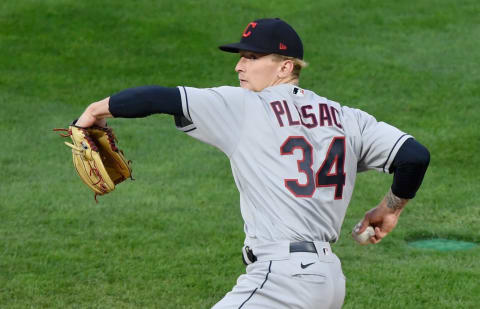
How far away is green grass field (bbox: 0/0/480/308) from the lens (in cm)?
695

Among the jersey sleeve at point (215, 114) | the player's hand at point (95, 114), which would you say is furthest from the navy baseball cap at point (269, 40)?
the player's hand at point (95, 114)

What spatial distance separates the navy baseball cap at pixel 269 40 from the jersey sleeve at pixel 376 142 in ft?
1.39

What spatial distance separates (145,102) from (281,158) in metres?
0.66

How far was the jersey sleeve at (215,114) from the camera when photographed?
3.97 metres

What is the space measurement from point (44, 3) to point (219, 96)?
12.7 meters

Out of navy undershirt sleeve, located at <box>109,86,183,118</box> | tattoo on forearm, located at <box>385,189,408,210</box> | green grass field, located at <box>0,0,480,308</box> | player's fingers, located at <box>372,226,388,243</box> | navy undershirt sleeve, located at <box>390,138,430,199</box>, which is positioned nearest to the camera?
navy undershirt sleeve, located at <box>109,86,183,118</box>

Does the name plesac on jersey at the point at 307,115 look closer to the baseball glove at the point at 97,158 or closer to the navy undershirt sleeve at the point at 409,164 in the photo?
the navy undershirt sleeve at the point at 409,164

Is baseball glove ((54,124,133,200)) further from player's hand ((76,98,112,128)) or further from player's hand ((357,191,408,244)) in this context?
player's hand ((357,191,408,244))

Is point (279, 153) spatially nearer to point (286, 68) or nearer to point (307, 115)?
point (307, 115)

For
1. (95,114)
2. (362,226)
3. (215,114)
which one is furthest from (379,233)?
(95,114)

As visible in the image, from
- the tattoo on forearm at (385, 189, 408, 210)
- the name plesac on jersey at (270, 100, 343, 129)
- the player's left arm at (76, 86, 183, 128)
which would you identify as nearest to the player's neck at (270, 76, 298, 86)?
the name plesac on jersey at (270, 100, 343, 129)

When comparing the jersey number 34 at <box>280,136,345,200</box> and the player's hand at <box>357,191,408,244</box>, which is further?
the player's hand at <box>357,191,408,244</box>

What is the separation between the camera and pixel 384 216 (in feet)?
14.6

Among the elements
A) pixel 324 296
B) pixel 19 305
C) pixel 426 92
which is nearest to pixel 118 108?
pixel 324 296
